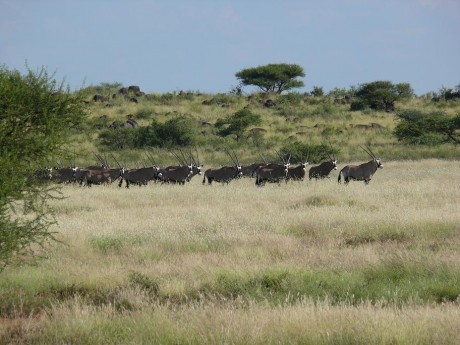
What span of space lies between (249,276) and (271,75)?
66.2 meters

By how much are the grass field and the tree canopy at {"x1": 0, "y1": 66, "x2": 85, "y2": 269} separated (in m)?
0.87

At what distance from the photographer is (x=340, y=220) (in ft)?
45.5

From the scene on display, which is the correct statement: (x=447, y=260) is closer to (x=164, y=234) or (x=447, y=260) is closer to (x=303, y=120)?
(x=164, y=234)

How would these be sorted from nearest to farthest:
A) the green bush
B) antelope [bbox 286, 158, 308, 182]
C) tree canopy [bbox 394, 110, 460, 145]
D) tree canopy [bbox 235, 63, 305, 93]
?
antelope [bbox 286, 158, 308, 182], tree canopy [bbox 394, 110, 460, 145], the green bush, tree canopy [bbox 235, 63, 305, 93]

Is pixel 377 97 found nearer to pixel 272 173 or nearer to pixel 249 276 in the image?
pixel 272 173

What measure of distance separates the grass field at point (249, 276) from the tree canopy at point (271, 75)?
56.5 meters

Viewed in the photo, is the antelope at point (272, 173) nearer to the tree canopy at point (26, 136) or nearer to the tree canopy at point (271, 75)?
the tree canopy at point (26, 136)

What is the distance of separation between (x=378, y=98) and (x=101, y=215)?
49.4m

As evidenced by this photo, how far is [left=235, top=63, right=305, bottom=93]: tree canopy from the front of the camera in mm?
74125

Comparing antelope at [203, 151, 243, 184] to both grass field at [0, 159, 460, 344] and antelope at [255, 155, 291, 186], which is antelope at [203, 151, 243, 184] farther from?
grass field at [0, 159, 460, 344]

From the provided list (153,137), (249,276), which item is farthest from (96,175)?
(249,276)

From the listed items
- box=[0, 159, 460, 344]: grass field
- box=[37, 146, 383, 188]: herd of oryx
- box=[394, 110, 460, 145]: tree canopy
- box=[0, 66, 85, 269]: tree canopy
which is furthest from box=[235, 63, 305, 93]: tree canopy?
box=[0, 66, 85, 269]: tree canopy

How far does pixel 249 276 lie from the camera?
9.02m

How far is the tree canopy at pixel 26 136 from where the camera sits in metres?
8.51
